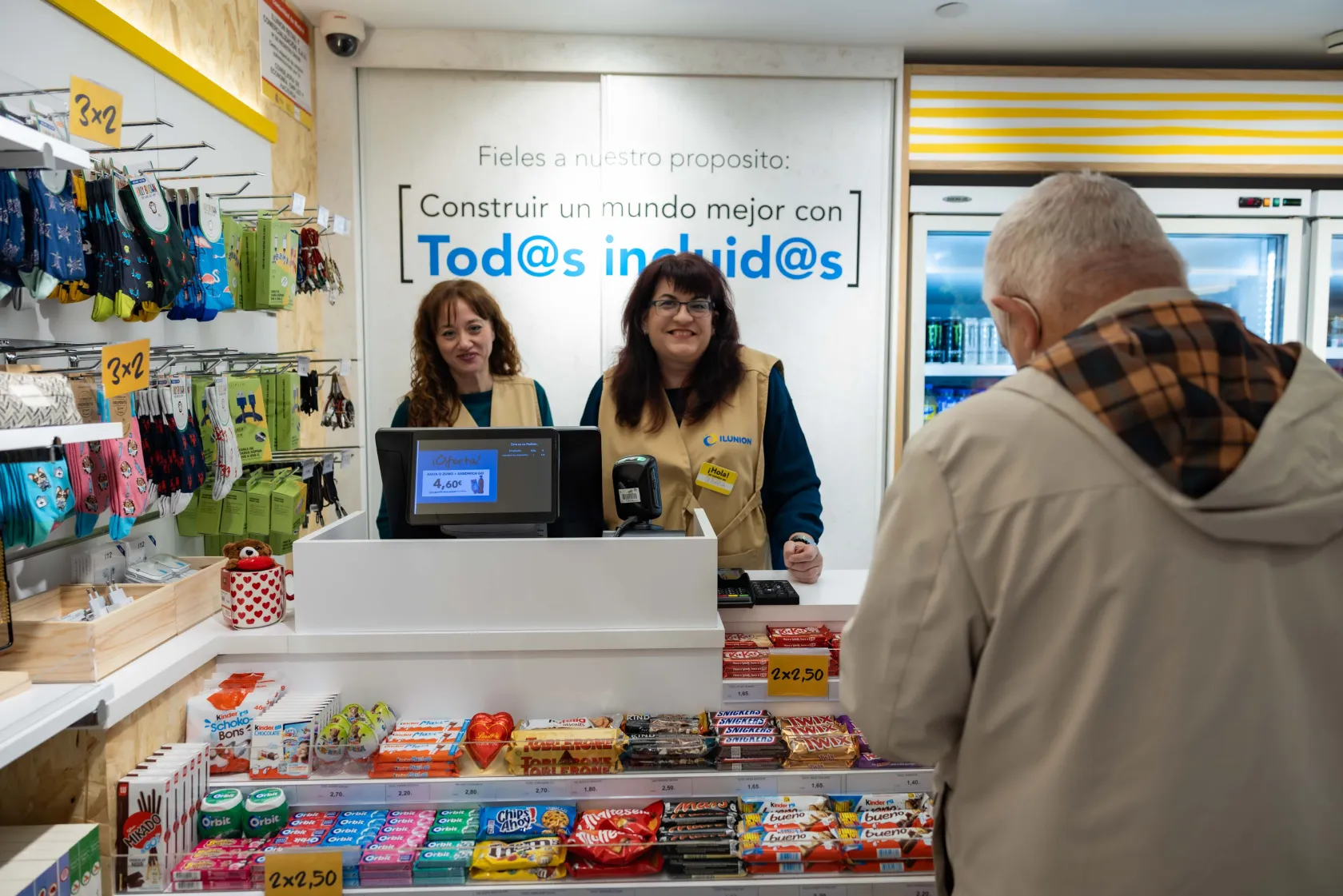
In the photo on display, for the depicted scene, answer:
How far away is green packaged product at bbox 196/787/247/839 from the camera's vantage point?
1.61m

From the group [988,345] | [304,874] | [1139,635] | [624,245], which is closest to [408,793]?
[304,874]

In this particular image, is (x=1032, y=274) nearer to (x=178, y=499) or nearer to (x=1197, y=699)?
(x=1197, y=699)

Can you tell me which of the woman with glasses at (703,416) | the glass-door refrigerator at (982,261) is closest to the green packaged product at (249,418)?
the woman with glasses at (703,416)

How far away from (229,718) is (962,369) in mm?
3707

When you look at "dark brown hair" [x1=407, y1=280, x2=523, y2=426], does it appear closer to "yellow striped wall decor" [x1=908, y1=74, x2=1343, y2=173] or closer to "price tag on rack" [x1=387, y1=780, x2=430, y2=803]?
"price tag on rack" [x1=387, y1=780, x2=430, y2=803]

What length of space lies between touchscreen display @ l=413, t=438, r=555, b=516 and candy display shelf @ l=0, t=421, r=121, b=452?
21.6 inches

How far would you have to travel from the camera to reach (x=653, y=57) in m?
4.17

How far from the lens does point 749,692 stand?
6.19 ft

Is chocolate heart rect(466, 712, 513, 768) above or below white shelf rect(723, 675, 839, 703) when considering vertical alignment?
below

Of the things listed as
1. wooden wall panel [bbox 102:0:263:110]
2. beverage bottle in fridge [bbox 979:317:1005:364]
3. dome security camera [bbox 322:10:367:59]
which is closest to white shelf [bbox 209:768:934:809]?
wooden wall panel [bbox 102:0:263:110]

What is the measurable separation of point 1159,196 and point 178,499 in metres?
4.38

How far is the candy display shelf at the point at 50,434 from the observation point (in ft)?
4.33

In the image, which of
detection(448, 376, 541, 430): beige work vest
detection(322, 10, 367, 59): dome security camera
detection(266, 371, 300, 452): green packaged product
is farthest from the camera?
detection(322, 10, 367, 59): dome security camera

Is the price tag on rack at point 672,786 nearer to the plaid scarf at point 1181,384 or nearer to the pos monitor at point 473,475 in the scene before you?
the pos monitor at point 473,475
